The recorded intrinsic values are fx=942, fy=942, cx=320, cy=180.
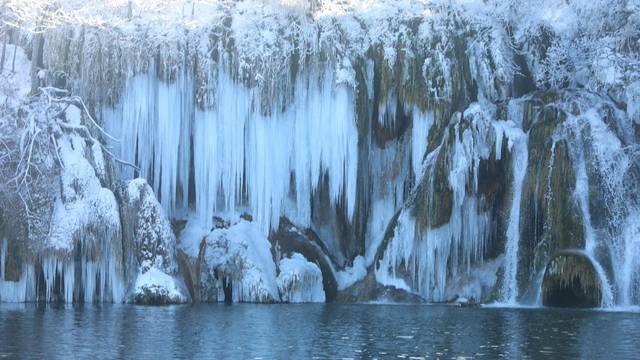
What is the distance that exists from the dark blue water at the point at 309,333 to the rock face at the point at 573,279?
161 centimetres

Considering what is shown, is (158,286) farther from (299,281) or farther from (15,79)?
(15,79)

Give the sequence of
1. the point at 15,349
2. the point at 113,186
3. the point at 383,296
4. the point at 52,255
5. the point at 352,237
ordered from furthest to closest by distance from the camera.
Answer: the point at 352,237 → the point at 383,296 → the point at 113,186 → the point at 52,255 → the point at 15,349

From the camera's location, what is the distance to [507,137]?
115 feet

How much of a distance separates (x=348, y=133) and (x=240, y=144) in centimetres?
443

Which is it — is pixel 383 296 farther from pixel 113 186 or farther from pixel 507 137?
pixel 113 186

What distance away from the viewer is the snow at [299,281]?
120 ft

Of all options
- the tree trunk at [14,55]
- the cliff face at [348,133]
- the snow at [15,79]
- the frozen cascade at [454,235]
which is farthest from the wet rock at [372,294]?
the tree trunk at [14,55]

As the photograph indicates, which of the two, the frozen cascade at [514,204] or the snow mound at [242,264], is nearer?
→ the frozen cascade at [514,204]

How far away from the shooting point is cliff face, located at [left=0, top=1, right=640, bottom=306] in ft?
115

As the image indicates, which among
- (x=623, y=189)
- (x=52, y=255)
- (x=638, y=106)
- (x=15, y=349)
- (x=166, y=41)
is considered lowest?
(x=15, y=349)

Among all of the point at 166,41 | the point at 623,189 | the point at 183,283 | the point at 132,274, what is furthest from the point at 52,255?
the point at 623,189

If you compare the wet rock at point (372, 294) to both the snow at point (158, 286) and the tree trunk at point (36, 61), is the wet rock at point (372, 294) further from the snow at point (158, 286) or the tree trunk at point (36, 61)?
the tree trunk at point (36, 61)

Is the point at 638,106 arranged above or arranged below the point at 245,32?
below

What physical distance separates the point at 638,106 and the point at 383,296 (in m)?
12.1
